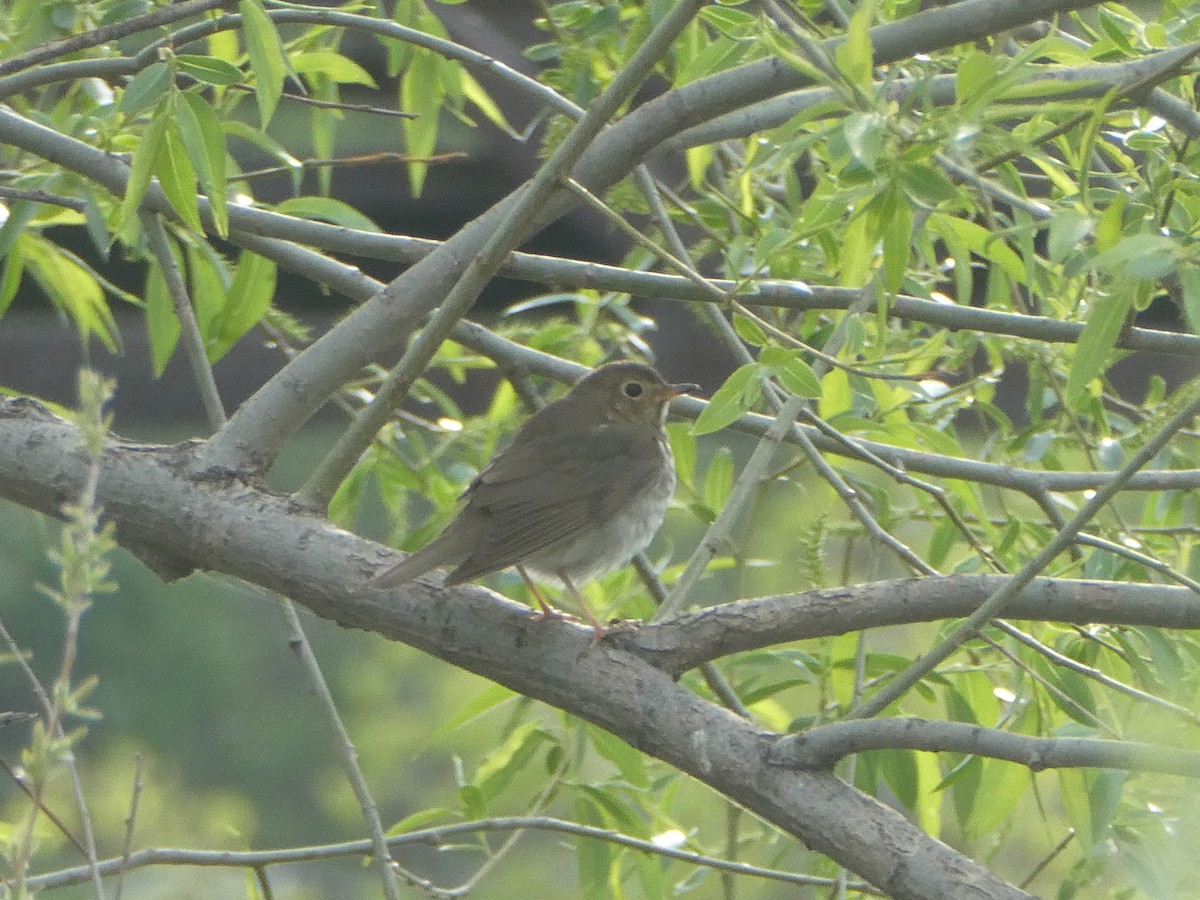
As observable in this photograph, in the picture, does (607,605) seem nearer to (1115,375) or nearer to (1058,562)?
(1058,562)

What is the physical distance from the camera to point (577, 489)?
379 cm

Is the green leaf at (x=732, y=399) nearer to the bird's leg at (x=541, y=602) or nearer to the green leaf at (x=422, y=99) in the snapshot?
the bird's leg at (x=541, y=602)

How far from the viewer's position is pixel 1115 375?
498 cm

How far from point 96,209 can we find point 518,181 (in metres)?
2.32

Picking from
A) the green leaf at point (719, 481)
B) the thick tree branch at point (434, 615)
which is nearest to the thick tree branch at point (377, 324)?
the thick tree branch at point (434, 615)

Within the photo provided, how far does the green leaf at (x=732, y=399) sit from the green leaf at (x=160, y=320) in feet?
4.69

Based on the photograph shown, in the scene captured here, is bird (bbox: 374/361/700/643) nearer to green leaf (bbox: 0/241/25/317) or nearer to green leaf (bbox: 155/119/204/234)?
green leaf (bbox: 155/119/204/234)

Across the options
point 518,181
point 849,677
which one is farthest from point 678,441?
point 518,181

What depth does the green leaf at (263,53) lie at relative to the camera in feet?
7.26

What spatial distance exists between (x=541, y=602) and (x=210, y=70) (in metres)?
1.13

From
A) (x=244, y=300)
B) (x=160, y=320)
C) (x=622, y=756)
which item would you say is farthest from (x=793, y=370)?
(x=160, y=320)

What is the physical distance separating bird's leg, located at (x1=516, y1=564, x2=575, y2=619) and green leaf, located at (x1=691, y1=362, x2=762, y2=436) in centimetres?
50

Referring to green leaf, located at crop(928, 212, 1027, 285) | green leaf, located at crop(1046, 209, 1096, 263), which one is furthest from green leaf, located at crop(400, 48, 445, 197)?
green leaf, located at crop(1046, 209, 1096, 263)

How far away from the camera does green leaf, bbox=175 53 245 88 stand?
2246mm
